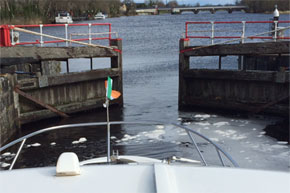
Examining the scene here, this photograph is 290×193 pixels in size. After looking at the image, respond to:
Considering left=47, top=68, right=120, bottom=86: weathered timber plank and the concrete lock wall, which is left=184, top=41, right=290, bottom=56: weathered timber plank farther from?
the concrete lock wall

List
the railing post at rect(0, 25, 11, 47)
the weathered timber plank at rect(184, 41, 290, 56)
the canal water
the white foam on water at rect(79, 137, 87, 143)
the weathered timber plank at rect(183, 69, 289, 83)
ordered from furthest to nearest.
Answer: the weathered timber plank at rect(184, 41, 290, 56), the weathered timber plank at rect(183, 69, 289, 83), the railing post at rect(0, 25, 11, 47), the white foam on water at rect(79, 137, 87, 143), the canal water

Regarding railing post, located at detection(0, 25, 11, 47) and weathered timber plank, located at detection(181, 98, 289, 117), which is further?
weathered timber plank, located at detection(181, 98, 289, 117)

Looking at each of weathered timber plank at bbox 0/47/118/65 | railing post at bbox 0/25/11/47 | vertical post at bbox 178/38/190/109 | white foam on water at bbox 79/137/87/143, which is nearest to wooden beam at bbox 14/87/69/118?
weathered timber plank at bbox 0/47/118/65

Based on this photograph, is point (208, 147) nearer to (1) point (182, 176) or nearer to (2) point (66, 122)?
(2) point (66, 122)

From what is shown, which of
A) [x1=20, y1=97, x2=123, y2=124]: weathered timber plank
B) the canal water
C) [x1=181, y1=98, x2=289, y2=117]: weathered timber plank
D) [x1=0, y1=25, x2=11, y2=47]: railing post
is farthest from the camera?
[x1=181, y1=98, x2=289, y2=117]: weathered timber plank

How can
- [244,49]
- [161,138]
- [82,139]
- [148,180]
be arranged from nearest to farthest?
[148,180]
[161,138]
[82,139]
[244,49]

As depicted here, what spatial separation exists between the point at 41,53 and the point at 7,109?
8.67ft

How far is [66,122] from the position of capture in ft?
45.6

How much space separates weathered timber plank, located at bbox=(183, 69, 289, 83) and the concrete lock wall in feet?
22.3

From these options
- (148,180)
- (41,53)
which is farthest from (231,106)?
(148,180)

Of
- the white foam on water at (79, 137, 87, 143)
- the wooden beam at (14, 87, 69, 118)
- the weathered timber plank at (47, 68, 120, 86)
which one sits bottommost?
the white foam on water at (79, 137, 87, 143)

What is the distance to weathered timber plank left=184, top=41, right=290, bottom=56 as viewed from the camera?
13484 millimetres

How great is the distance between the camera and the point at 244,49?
14.0 meters

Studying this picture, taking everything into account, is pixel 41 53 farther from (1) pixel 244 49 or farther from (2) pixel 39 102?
(1) pixel 244 49
